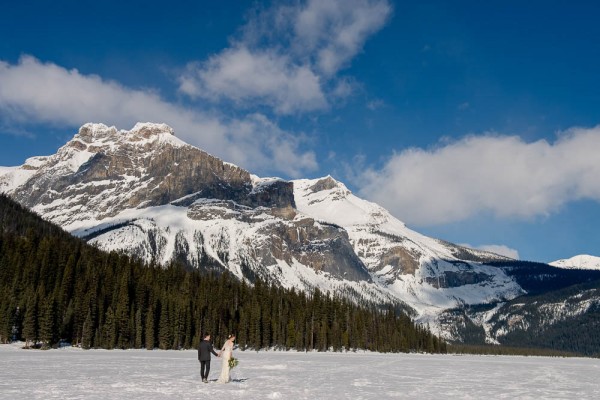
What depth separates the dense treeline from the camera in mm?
97375

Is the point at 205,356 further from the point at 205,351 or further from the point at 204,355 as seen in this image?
the point at 205,351

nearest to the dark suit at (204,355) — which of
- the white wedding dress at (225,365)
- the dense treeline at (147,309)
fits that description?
the white wedding dress at (225,365)

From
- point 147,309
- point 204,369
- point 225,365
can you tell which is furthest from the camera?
point 147,309

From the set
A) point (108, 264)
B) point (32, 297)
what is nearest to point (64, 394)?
point (32, 297)

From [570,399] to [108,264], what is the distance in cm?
12482

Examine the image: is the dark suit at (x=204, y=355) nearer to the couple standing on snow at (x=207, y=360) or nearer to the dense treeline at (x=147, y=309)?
the couple standing on snow at (x=207, y=360)

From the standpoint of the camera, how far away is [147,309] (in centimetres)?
11438

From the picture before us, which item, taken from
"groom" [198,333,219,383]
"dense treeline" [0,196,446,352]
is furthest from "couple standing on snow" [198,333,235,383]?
"dense treeline" [0,196,446,352]

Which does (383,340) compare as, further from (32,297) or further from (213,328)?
(32,297)

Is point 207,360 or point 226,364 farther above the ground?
point 207,360

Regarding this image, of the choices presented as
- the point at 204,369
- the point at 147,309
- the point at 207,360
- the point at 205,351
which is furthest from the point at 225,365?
the point at 147,309

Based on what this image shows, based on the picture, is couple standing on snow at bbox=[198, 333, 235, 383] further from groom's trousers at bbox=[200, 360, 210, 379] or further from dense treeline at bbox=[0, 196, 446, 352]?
dense treeline at bbox=[0, 196, 446, 352]

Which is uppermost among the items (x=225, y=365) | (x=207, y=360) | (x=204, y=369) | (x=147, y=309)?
(x=147, y=309)

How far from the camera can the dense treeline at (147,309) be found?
97375 mm
